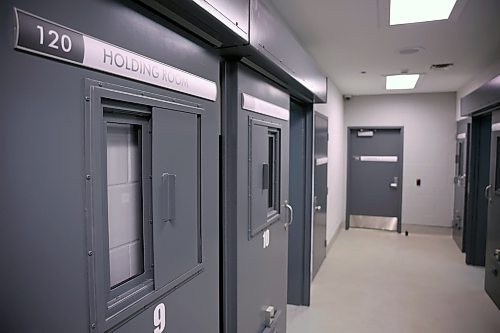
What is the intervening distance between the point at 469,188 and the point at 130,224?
202 inches

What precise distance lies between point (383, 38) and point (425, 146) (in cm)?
414

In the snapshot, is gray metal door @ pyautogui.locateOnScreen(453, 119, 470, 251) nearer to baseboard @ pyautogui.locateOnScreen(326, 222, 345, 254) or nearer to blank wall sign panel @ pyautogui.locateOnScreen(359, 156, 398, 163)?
blank wall sign panel @ pyautogui.locateOnScreen(359, 156, 398, 163)

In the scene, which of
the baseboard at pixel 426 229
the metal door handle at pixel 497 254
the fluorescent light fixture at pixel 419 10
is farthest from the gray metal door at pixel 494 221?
the baseboard at pixel 426 229

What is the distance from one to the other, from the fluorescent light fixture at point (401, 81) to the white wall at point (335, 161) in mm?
856

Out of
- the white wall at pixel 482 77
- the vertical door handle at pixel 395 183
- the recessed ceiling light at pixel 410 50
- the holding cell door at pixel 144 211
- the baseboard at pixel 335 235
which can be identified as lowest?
the baseboard at pixel 335 235

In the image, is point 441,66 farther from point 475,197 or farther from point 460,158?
point 460,158

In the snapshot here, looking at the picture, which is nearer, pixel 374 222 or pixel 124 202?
pixel 124 202

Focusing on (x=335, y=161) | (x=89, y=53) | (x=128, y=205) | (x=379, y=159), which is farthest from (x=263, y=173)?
(x=379, y=159)

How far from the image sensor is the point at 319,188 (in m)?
4.18

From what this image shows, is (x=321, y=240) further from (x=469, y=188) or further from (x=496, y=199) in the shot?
(x=469, y=188)

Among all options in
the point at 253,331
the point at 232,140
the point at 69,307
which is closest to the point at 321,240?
the point at 253,331

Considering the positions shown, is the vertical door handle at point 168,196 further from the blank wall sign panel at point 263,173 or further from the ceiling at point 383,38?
the ceiling at point 383,38

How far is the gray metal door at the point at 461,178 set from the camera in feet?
17.1

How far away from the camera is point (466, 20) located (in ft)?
9.09
